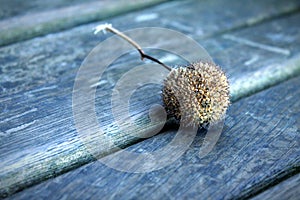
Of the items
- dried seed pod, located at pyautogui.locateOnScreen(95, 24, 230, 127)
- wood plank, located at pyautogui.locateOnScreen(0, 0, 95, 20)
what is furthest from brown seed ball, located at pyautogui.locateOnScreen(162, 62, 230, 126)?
wood plank, located at pyautogui.locateOnScreen(0, 0, 95, 20)

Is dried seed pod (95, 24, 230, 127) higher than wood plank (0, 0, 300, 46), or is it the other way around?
wood plank (0, 0, 300, 46)

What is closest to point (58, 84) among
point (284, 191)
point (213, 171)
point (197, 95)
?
point (197, 95)

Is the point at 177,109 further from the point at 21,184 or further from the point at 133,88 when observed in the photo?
the point at 21,184

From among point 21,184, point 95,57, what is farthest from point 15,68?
point 21,184

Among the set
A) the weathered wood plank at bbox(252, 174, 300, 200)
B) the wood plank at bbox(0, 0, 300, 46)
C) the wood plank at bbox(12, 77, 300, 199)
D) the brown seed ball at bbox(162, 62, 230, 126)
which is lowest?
the weathered wood plank at bbox(252, 174, 300, 200)

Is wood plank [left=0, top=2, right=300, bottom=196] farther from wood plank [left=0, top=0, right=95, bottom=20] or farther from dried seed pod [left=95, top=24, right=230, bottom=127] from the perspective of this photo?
wood plank [left=0, top=0, right=95, bottom=20]

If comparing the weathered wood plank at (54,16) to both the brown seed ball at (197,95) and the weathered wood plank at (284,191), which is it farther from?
the weathered wood plank at (284,191)

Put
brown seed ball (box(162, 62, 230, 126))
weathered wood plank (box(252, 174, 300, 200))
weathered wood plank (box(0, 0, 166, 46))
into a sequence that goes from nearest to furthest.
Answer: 1. weathered wood plank (box(252, 174, 300, 200))
2. brown seed ball (box(162, 62, 230, 126))
3. weathered wood plank (box(0, 0, 166, 46))
